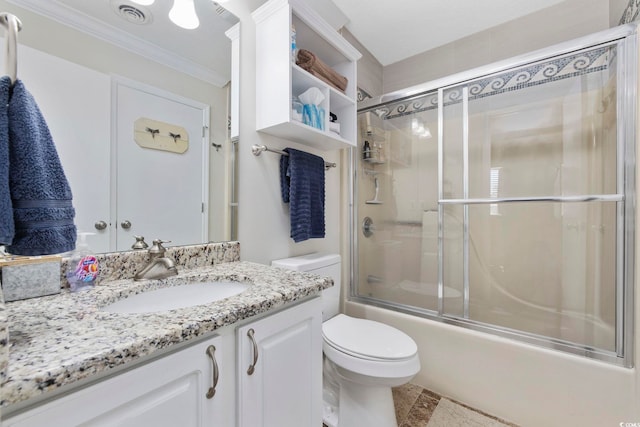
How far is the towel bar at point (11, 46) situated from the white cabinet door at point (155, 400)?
648 mm

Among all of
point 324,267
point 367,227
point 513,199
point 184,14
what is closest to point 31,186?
point 184,14

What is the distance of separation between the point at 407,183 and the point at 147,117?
174 centimetres

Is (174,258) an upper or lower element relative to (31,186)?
lower

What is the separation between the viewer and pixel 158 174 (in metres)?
1.01

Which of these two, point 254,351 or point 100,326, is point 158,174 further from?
point 254,351

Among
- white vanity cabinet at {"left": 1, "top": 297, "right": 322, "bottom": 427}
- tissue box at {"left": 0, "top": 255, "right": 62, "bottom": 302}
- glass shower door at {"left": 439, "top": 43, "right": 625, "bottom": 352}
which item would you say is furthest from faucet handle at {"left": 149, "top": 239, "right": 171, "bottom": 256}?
glass shower door at {"left": 439, "top": 43, "right": 625, "bottom": 352}

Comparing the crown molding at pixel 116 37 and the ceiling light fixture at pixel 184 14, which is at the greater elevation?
the ceiling light fixture at pixel 184 14

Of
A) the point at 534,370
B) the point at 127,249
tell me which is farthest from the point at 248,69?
the point at 534,370

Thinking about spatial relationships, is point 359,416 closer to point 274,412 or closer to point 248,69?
point 274,412

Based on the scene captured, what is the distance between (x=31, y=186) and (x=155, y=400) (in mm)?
519

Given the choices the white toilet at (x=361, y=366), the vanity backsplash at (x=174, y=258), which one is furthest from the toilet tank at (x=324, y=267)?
the vanity backsplash at (x=174, y=258)

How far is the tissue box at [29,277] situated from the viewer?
683mm

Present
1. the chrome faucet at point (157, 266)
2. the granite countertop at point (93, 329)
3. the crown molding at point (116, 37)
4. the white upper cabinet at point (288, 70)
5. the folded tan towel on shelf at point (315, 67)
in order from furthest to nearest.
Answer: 1. the folded tan towel on shelf at point (315, 67)
2. the white upper cabinet at point (288, 70)
3. the chrome faucet at point (157, 266)
4. the crown molding at point (116, 37)
5. the granite countertop at point (93, 329)

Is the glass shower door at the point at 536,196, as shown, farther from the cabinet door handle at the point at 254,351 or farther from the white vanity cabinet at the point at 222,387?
the cabinet door handle at the point at 254,351
